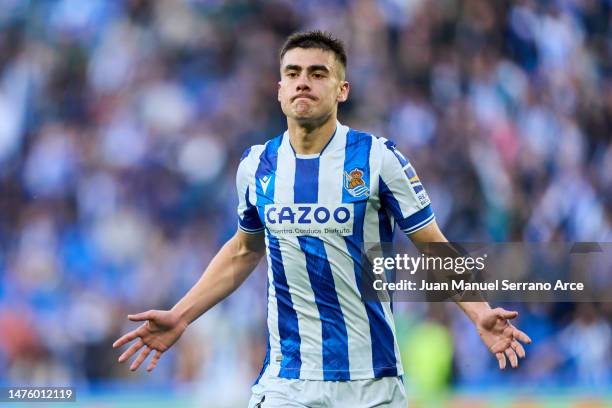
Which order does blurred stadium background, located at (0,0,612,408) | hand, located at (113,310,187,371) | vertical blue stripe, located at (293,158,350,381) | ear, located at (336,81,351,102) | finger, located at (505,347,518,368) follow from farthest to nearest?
blurred stadium background, located at (0,0,612,408)
ear, located at (336,81,351,102)
hand, located at (113,310,187,371)
vertical blue stripe, located at (293,158,350,381)
finger, located at (505,347,518,368)

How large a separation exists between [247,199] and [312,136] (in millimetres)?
393

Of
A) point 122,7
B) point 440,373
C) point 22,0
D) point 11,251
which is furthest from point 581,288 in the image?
point 22,0

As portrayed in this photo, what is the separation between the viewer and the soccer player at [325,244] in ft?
13.1

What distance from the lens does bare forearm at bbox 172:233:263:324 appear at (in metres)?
4.38

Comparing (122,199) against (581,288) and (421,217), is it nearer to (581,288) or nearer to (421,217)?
(581,288)

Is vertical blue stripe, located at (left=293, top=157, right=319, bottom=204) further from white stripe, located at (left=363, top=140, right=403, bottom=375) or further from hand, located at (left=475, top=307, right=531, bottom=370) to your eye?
hand, located at (left=475, top=307, right=531, bottom=370)

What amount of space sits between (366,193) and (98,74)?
7.19m

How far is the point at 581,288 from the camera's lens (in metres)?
7.29

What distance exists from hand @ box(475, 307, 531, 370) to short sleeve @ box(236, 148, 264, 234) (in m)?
1.07

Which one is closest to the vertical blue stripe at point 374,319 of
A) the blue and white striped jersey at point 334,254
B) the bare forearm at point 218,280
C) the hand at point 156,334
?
the blue and white striped jersey at point 334,254

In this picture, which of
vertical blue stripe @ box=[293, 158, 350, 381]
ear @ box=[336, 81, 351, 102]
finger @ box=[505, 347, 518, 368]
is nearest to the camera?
finger @ box=[505, 347, 518, 368]

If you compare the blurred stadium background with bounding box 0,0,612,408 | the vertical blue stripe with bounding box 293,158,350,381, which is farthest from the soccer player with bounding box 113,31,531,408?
the blurred stadium background with bounding box 0,0,612,408

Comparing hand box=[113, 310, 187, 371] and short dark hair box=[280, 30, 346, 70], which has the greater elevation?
short dark hair box=[280, 30, 346, 70]

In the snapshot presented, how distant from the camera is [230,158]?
33.3ft
